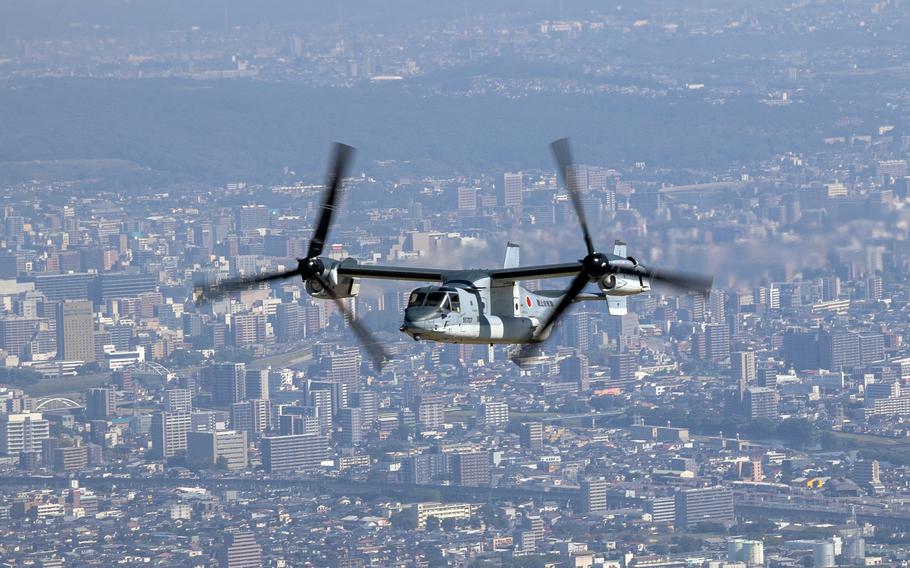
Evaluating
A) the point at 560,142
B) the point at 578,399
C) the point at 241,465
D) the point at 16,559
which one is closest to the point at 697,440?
the point at 578,399

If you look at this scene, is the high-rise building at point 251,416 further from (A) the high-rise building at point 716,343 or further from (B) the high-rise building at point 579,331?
(A) the high-rise building at point 716,343

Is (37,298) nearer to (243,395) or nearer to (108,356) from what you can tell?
(108,356)

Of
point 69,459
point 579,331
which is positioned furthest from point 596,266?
point 579,331

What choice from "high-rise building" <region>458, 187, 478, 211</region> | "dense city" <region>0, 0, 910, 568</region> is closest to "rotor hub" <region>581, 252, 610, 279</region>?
"dense city" <region>0, 0, 910, 568</region>

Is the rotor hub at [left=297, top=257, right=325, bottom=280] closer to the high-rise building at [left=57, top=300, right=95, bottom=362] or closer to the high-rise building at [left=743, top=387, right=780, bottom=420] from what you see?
the high-rise building at [left=743, top=387, right=780, bottom=420]

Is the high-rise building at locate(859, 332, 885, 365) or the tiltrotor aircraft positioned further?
the high-rise building at locate(859, 332, 885, 365)
